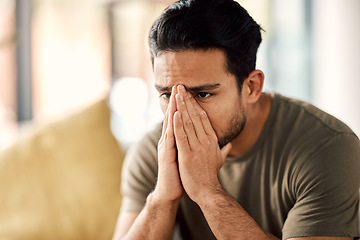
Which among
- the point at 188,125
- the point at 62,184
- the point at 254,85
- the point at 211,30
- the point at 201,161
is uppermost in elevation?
the point at 211,30

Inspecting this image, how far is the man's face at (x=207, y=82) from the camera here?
1185 mm

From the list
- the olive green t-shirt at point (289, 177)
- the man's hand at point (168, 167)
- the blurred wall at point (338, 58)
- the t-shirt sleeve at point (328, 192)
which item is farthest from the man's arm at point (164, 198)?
the blurred wall at point (338, 58)

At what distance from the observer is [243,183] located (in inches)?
53.6

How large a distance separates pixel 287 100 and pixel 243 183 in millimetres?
317

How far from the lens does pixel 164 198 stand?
1276mm

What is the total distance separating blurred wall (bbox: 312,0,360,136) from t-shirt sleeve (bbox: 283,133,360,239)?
4.94ft

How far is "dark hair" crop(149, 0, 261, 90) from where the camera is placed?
118 cm

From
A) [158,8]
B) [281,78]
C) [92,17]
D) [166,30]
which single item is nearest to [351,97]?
[281,78]

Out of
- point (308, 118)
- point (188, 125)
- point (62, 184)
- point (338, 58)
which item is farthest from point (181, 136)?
point (338, 58)

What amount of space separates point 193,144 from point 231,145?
17 cm

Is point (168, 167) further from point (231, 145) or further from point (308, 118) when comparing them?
point (308, 118)

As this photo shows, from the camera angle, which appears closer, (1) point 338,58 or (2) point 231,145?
(2) point 231,145

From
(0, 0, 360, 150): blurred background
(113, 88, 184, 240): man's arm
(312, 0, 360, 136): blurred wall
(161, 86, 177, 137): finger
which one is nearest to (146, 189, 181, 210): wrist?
(113, 88, 184, 240): man's arm

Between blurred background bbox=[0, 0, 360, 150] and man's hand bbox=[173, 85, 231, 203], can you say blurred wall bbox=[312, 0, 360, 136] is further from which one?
man's hand bbox=[173, 85, 231, 203]
